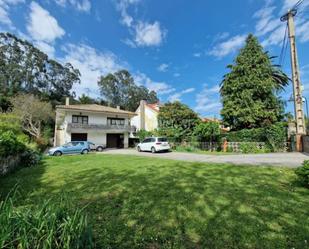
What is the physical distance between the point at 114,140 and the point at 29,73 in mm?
27766

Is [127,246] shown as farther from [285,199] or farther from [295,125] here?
[295,125]

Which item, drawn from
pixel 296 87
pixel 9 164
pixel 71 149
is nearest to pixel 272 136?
pixel 296 87

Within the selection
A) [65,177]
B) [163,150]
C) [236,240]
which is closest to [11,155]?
[65,177]

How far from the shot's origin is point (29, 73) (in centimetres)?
4106

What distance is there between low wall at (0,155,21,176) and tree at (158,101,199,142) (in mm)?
17666

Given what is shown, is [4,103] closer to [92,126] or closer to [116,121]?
[92,126]

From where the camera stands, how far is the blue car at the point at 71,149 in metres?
18.2

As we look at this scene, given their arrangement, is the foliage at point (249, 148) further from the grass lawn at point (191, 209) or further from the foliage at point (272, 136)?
the grass lawn at point (191, 209)

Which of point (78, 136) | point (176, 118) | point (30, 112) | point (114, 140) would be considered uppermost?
point (30, 112)

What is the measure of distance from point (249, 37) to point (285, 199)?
78.0 ft

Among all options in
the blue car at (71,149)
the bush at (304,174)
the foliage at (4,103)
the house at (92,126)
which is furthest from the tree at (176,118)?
the foliage at (4,103)

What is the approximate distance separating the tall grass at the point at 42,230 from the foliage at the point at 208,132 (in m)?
18.5

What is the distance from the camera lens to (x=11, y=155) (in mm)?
8812

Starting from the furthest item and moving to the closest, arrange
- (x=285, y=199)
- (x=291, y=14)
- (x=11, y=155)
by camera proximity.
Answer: (x=291, y=14) < (x=11, y=155) < (x=285, y=199)
